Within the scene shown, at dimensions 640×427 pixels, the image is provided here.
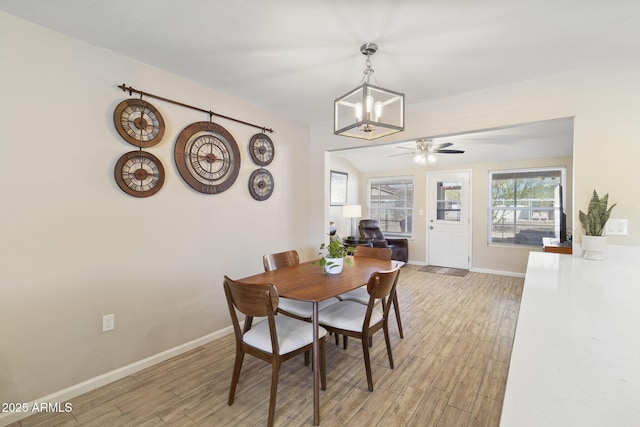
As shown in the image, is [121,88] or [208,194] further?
[208,194]

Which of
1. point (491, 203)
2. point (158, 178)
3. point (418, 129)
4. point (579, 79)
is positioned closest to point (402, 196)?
point (491, 203)

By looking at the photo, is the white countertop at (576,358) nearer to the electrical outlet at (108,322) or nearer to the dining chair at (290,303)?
the dining chair at (290,303)

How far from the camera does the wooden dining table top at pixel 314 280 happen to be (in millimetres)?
1879

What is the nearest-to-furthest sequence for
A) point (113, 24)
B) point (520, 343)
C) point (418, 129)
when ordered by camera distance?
point (520, 343) → point (113, 24) → point (418, 129)

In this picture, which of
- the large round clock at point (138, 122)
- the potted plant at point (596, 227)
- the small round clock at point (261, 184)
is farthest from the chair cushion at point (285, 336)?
the potted plant at point (596, 227)

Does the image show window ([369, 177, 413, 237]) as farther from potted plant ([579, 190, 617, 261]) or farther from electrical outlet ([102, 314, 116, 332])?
electrical outlet ([102, 314, 116, 332])

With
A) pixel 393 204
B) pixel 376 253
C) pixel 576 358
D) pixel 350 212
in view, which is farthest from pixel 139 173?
pixel 393 204

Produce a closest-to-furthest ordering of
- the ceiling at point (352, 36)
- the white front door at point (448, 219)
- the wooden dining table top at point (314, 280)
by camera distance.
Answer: the ceiling at point (352, 36) → the wooden dining table top at point (314, 280) → the white front door at point (448, 219)

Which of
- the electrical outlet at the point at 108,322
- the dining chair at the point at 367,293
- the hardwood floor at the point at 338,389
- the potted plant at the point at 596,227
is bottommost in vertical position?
the hardwood floor at the point at 338,389

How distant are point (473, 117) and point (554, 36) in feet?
3.07

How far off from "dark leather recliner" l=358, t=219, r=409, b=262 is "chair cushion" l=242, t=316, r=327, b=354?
3.97 metres

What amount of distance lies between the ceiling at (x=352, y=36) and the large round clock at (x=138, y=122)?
0.19 metres

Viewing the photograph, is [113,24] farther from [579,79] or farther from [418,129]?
[579,79]

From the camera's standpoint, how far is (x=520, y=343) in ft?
2.77
